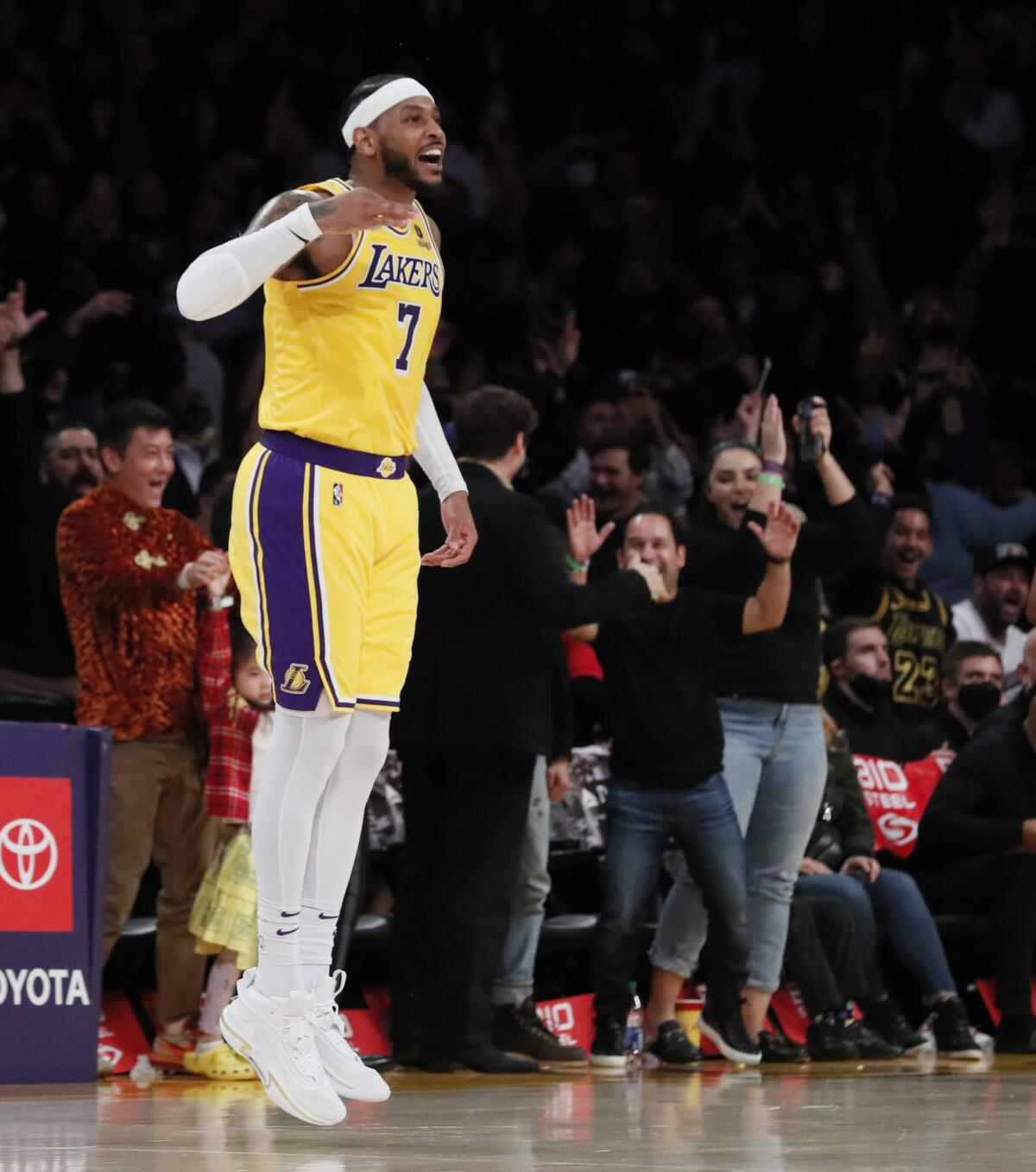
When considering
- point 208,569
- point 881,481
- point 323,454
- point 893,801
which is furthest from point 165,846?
point 881,481

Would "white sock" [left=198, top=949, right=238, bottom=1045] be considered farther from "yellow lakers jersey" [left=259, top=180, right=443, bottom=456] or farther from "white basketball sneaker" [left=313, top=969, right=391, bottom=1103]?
"yellow lakers jersey" [left=259, top=180, right=443, bottom=456]

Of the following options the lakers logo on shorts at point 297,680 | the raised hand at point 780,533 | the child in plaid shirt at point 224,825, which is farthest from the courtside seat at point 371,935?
the lakers logo on shorts at point 297,680

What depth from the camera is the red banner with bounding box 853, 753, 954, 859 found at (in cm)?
961

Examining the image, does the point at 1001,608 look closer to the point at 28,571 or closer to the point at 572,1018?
the point at 572,1018

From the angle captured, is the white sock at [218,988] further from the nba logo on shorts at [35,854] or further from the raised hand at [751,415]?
the raised hand at [751,415]

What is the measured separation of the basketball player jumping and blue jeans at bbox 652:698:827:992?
9.59ft

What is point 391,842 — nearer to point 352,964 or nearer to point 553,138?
point 352,964

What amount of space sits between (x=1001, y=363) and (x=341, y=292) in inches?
375

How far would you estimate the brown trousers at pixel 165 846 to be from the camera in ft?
24.3

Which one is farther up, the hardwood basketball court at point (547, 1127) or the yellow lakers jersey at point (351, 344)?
the yellow lakers jersey at point (351, 344)

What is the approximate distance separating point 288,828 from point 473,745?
217cm

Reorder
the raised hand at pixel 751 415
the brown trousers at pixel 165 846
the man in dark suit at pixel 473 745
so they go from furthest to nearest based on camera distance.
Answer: the raised hand at pixel 751 415 → the brown trousers at pixel 165 846 → the man in dark suit at pixel 473 745

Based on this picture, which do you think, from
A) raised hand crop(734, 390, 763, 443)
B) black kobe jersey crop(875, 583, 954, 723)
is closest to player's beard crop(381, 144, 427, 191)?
raised hand crop(734, 390, 763, 443)

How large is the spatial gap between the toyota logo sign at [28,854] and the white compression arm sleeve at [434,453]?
181 centimetres
